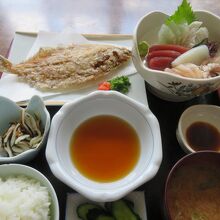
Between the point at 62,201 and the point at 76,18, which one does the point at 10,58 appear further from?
the point at 62,201

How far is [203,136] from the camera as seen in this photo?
118cm

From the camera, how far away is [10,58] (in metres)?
1.42

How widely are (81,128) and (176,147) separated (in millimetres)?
389

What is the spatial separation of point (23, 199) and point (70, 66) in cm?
72

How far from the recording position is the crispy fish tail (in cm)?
130

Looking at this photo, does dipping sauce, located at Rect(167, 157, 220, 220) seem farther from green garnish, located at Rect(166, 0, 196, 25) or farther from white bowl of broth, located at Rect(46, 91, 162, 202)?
green garnish, located at Rect(166, 0, 196, 25)

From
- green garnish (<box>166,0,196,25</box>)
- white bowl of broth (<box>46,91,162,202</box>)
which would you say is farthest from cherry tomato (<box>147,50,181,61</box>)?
white bowl of broth (<box>46,91,162,202</box>)

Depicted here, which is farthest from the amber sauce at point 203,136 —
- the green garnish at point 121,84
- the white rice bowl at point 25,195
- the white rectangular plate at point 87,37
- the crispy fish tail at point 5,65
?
the crispy fish tail at point 5,65

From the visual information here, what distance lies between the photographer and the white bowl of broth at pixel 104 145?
37.6 inches

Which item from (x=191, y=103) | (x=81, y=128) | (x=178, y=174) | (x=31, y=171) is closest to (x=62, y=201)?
(x=31, y=171)

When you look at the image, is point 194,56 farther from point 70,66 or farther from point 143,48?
point 70,66

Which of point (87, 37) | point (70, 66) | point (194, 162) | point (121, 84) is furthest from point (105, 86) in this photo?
point (194, 162)

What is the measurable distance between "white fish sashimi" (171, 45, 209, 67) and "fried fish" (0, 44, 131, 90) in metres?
0.34

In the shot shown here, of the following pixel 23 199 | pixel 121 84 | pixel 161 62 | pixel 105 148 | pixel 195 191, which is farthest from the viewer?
pixel 121 84
